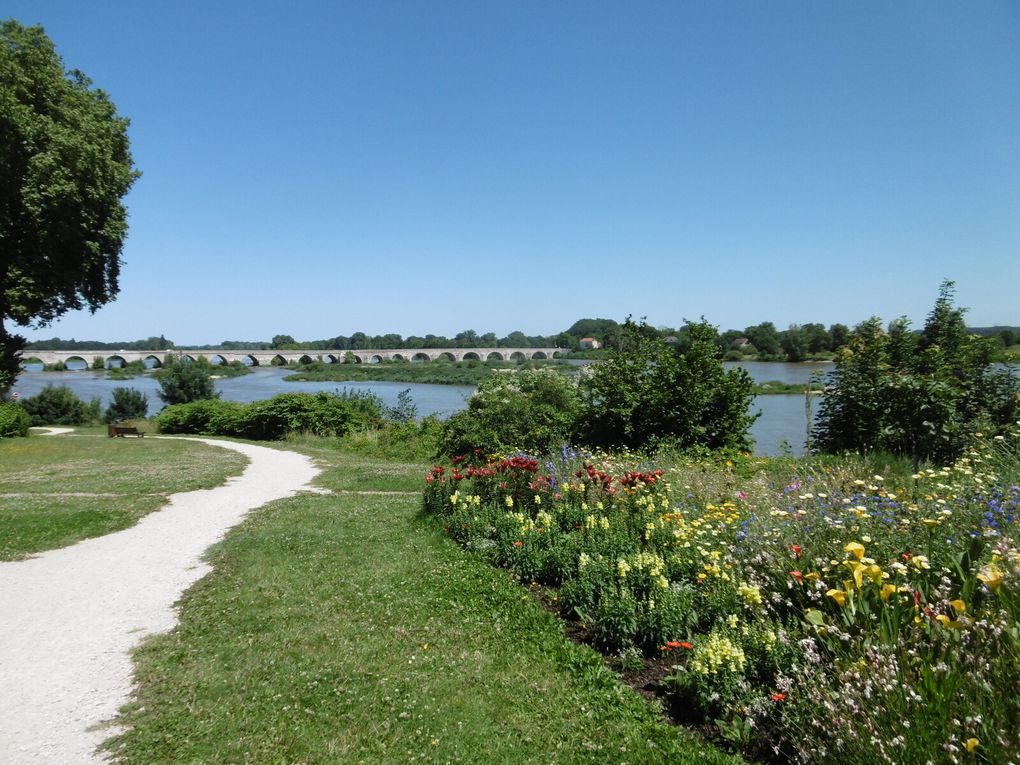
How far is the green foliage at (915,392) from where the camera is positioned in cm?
886

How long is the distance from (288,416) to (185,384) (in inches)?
501

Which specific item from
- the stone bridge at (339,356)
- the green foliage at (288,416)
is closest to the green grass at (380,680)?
the green foliage at (288,416)

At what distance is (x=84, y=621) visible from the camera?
5031 mm

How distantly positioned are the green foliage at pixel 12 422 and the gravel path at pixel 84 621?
14.8m

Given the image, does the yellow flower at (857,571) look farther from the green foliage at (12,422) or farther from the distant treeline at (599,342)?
the green foliage at (12,422)

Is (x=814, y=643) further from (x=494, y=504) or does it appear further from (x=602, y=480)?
(x=494, y=504)

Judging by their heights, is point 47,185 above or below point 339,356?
above

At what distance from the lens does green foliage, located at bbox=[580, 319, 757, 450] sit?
11.2 meters

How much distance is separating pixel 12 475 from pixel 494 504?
38.4 ft

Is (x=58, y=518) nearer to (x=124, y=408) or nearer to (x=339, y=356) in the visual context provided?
(x=124, y=408)

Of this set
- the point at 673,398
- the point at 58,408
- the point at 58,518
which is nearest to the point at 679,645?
the point at 673,398

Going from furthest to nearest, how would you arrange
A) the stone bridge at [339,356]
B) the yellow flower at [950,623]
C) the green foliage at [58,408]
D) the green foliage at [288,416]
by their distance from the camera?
the stone bridge at [339,356], the green foliage at [58,408], the green foliage at [288,416], the yellow flower at [950,623]

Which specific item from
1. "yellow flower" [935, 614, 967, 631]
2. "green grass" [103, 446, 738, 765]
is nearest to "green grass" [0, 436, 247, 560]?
"green grass" [103, 446, 738, 765]

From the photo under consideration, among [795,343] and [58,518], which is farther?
[795,343]
